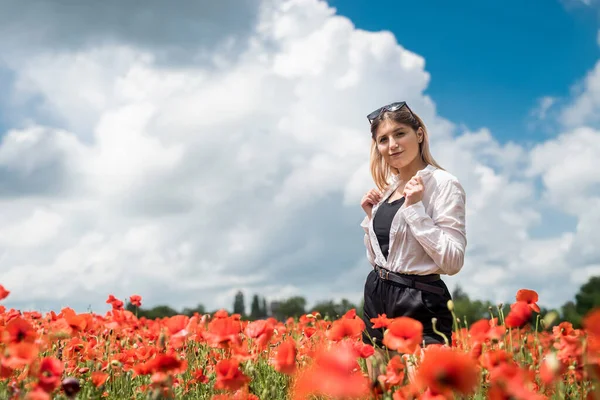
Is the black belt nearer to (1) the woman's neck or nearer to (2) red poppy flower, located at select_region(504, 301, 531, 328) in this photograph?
(1) the woman's neck

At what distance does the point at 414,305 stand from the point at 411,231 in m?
0.48

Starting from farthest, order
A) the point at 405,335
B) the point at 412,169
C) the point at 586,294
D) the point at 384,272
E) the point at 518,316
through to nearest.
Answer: the point at 586,294, the point at 412,169, the point at 384,272, the point at 518,316, the point at 405,335

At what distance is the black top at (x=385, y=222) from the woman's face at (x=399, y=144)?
29cm

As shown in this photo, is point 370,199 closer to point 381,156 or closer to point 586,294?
point 381,156

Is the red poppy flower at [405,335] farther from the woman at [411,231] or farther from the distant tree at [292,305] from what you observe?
the distant tree at [292,305]

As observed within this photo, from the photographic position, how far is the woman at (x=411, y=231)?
3.72 metres

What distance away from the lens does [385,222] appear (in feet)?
13.6

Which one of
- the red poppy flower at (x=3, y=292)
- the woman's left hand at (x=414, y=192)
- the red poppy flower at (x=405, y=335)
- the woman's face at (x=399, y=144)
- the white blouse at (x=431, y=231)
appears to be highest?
the woman's face at (x=399, y=144)

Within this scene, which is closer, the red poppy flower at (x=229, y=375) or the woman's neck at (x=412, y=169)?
the red poppy flower at (x=229, y=375)

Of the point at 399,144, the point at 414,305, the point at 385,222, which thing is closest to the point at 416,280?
the point at 414,305

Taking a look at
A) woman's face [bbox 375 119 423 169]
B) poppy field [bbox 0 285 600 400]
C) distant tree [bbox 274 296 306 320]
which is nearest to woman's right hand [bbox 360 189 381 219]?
woman's face [bbox 375 119 423 169]

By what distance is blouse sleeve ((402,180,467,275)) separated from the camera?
11.9 ft

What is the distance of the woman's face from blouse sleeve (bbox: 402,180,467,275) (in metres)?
0.45

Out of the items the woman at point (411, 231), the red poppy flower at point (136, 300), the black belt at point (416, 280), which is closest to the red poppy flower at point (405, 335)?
the woman at point (411, 231)
